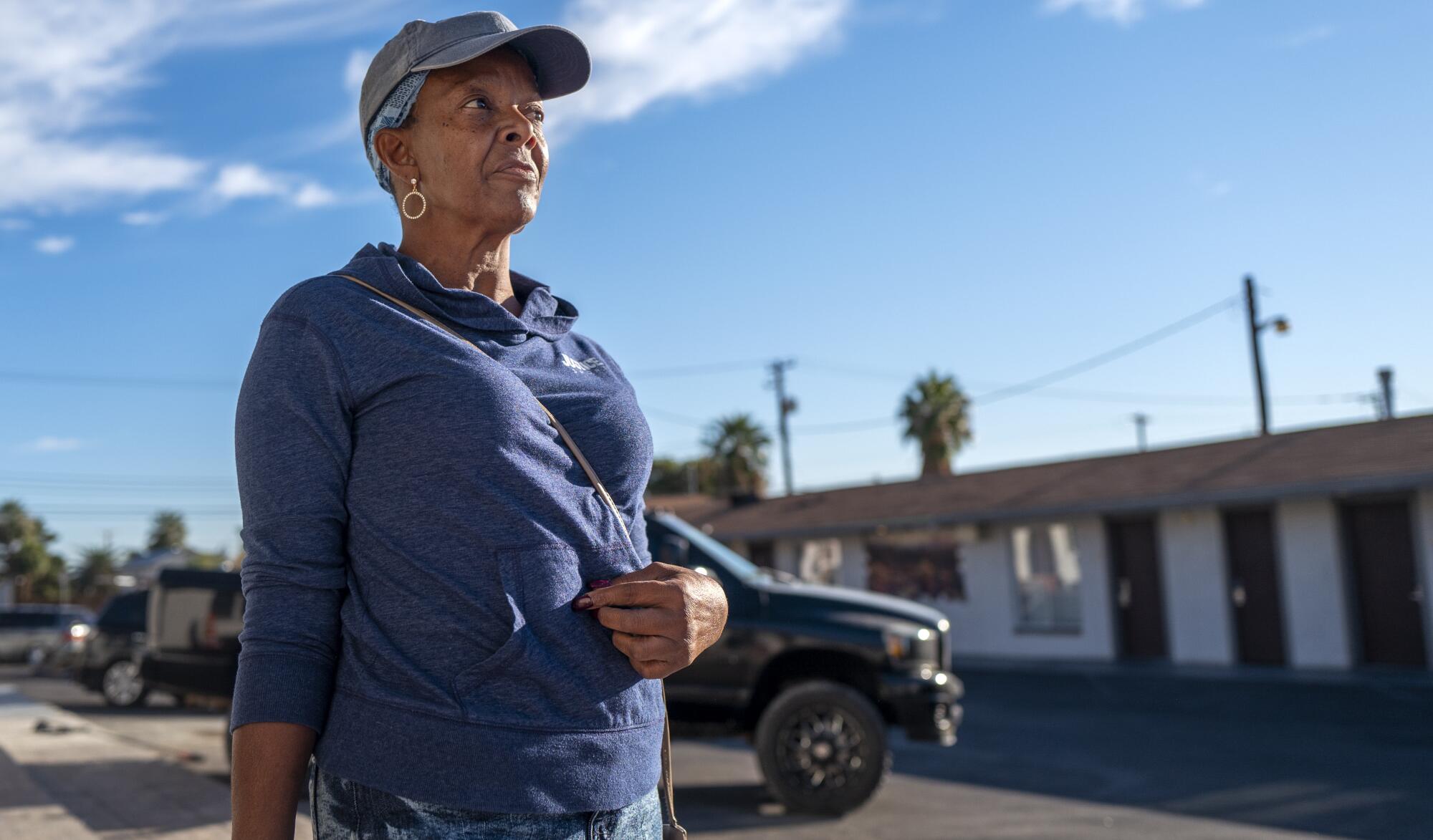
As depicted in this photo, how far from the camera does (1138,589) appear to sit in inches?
855

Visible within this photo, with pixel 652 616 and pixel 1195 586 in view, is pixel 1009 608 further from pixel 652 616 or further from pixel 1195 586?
pixel 652 616

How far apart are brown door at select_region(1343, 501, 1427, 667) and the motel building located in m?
0.02

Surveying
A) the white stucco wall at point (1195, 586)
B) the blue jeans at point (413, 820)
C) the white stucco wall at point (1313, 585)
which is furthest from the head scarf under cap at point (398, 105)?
the white stucco wall at point (1195, 586)

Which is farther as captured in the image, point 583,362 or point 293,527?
point 583,362

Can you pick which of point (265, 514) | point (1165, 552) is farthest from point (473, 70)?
point (1165, 552)

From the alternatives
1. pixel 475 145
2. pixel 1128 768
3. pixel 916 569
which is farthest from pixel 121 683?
pixel 475 145

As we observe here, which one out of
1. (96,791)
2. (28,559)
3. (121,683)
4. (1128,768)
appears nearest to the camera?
(96,791)

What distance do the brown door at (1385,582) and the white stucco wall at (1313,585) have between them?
260 mm

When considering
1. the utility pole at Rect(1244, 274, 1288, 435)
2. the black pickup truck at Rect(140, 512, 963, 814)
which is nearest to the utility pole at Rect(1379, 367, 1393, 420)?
the utility pole at Rect(1244, 274, 1288, 435)

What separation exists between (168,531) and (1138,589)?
104 metres

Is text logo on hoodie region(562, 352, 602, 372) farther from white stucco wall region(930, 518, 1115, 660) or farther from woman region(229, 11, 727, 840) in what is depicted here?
white stucco wall region(930, 518, 1115, 660)

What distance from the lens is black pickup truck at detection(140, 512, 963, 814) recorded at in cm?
818

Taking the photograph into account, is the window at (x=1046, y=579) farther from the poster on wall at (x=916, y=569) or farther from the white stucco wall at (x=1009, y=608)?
the poster on wall at (x=916, y=569)

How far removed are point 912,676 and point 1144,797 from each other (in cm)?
186
